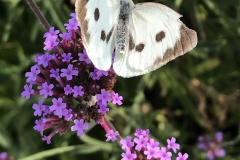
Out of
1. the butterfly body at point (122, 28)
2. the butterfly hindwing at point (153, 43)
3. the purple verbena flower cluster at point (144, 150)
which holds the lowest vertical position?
the purple verbena flower cluster at point (144, 150)

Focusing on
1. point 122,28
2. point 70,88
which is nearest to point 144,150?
point 70,88

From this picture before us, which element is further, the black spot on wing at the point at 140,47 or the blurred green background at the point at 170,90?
the blurred green background at the point at 170,90

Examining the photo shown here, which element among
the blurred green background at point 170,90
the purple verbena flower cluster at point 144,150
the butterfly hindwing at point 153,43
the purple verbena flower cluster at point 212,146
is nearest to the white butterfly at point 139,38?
the butterfly hindwing at point 153,43

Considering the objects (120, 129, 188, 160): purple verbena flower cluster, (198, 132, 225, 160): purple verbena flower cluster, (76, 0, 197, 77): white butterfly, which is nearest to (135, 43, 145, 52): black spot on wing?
(76, 0, 197, 77): white butterfly

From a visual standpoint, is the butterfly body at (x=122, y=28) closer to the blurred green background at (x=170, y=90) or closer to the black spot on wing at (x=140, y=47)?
the black spot on wing at (x=140, y=47)

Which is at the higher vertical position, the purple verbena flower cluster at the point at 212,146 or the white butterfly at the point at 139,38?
the white butterfly at the point at 139,38

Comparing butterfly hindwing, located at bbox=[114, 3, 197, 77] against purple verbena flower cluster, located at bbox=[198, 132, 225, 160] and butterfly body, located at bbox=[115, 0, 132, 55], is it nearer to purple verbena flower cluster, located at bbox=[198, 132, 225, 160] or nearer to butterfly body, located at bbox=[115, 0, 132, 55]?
butterfly body, located at bbox=[115, 0, 132, 55]

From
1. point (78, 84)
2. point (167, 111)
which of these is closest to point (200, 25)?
point (167, 111)

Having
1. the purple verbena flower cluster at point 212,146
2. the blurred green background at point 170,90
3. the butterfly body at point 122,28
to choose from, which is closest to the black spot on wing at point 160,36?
the butterfly body at point 122,28
